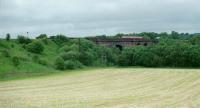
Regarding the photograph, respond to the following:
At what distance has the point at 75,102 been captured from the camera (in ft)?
102

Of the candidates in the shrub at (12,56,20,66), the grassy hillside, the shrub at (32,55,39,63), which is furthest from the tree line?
the shrub at (12,56,20,66)

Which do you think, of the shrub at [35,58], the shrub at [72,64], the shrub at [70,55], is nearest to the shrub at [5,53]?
the shrub at [35,58]

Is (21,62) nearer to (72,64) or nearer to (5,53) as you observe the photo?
(5,53)

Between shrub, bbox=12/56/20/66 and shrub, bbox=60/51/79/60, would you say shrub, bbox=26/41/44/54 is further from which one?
shrub, bbox=12/56/20/66

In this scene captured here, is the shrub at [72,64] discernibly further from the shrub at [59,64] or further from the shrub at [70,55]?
the shrub at [70,55]

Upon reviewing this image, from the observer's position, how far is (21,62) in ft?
239

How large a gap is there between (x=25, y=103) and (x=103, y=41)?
311ft

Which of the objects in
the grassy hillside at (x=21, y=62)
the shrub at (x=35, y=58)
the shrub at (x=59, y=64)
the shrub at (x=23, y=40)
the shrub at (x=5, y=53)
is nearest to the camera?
the grassy hillside at (x=21, y=62)

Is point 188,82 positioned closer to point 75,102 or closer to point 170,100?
point 170,100

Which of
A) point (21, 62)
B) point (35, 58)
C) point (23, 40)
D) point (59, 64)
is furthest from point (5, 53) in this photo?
point (23, 40)

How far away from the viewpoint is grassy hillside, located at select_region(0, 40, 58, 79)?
65438 millimetres

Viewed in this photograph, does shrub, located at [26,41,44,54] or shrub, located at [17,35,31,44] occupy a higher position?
shrub, located at [17,35,31,44]

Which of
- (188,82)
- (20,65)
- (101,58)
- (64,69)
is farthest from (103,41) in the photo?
(188,82)

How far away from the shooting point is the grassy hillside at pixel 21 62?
65438mm
